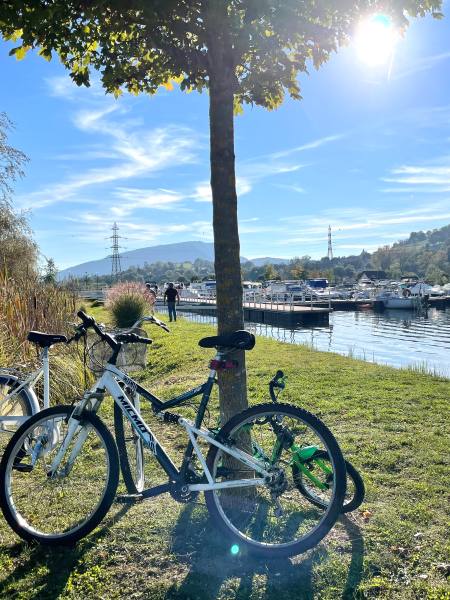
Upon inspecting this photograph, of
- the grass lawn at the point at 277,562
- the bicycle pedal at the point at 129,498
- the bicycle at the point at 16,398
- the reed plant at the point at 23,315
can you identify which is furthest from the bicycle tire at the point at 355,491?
the reed plant at the point at 23,315

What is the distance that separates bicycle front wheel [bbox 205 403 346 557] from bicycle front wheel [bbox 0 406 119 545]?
71cm

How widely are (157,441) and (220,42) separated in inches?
107

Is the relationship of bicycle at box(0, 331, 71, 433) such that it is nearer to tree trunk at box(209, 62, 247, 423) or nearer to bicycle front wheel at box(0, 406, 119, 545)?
bicycle front wheel at box(0, 406, 119, 545)

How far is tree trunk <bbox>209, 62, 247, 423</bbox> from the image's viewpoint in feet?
12.0

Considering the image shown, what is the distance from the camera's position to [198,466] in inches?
128

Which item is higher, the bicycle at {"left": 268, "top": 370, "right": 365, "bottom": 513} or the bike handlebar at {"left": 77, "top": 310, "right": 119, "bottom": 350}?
the bike handlebar at {"left": 77, "top": 310, "right": 119, "bottom": 350}

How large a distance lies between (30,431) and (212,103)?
8.38 feet

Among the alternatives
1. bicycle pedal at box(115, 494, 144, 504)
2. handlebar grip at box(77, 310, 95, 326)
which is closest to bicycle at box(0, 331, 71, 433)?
handlebar grip at box(77, 310, 95, 326)

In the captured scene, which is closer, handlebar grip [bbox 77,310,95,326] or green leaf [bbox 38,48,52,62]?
handlebar grip [bbox 77,310,95,326]

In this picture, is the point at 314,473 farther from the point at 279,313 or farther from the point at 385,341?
the point at 279,313

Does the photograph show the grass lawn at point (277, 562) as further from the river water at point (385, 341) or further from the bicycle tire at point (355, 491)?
the river water at point (385, 341)

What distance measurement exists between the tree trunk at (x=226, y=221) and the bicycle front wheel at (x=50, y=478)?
3.13ft

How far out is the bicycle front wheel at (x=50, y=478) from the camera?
3174 millimetres

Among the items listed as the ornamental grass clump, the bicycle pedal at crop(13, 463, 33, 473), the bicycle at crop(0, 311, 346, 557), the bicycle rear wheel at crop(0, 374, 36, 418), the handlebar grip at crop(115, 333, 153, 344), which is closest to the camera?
the bicycle at crop(0, 311, 346, 557)
